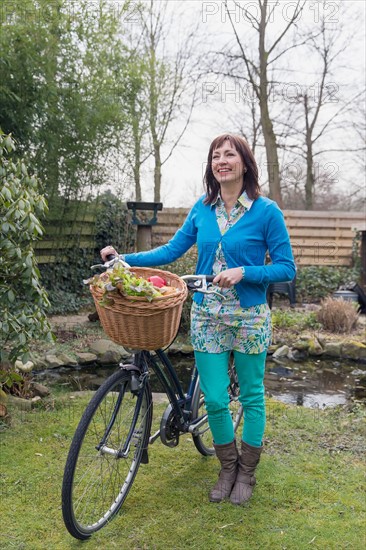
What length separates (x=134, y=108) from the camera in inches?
356

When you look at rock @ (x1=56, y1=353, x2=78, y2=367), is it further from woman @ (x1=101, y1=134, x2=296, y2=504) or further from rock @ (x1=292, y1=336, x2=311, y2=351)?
woman @ (x1=101, y1=134, x2=296, y2=504)

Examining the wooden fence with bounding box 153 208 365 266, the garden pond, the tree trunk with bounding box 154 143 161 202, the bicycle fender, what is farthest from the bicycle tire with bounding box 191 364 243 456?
→ the tree trunk with bounding box 154 143 161 202

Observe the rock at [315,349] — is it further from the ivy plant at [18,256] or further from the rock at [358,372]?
the ivy plant at [18,256]

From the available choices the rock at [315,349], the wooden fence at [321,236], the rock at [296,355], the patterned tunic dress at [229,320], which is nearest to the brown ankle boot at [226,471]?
the patterned tunic dress at [229,320]

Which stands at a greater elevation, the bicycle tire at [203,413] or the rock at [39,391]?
the bicycle tire at [203,413]

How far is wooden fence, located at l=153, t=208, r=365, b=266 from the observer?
11.1m

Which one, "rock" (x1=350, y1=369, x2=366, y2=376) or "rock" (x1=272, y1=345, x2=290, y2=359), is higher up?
"rock" (x1=272, y1=345, x2=290, y2=359)

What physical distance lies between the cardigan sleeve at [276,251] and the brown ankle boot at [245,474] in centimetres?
81

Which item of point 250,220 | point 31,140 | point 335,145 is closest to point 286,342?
point 31,140

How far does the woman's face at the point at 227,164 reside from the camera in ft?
7.66

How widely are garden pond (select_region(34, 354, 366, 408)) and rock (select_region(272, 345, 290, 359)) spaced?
0.39ft

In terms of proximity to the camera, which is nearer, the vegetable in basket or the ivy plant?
the vegetable in basket

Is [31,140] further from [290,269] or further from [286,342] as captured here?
[290,269]

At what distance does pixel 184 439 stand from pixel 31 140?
5.09 metres
